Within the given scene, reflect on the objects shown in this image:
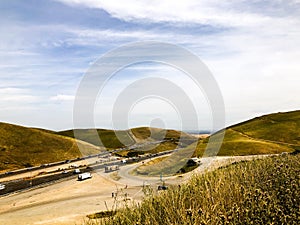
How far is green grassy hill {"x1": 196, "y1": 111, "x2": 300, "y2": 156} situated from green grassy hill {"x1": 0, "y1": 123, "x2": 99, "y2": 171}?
4980 cm

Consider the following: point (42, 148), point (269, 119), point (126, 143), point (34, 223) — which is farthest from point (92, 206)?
point (126, 143)

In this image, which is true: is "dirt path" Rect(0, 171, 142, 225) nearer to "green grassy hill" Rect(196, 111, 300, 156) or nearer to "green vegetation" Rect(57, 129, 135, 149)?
"green grassy hill" Rect(196, 111, 300, 156)

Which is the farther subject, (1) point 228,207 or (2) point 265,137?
(2) point 265,137

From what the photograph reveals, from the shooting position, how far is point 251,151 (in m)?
77.1

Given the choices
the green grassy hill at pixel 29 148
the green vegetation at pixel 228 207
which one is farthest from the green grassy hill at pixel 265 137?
the green vegetation at pixel 228 207

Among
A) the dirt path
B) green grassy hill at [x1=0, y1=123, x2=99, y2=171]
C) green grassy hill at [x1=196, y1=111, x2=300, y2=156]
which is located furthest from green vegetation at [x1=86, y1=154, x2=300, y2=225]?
green grassy hill at [x1=0, y1=123, x2=99, y2=171]

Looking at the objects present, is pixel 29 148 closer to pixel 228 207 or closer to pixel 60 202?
pixel 60 202

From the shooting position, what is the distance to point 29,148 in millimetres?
113688

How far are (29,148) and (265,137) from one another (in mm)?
77988

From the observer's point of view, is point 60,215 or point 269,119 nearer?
point 60,215

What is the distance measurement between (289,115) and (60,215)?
115 meters

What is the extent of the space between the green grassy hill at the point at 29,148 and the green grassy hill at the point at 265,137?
49.8 m

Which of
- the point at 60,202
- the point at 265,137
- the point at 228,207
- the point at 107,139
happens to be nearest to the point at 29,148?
the point at 107,139

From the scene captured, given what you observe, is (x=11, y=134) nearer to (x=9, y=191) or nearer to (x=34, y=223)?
(x=9, y=191)
